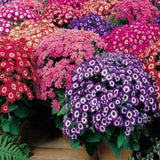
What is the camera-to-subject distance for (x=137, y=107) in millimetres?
2768

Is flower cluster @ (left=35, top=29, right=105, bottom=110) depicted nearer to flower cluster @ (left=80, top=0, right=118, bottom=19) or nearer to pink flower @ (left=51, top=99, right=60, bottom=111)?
pink flower @ (left=51, top=99, right=60, bottom=111)

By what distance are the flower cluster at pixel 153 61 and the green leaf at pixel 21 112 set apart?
1.16 m

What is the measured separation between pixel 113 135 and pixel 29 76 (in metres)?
0.97

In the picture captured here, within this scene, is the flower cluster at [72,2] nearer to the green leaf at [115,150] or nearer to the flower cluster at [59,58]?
the flower cluster at [59,58]

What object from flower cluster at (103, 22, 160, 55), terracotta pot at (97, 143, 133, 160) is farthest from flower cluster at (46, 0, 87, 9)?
terracotta pot at (97, 143, 133, 160)

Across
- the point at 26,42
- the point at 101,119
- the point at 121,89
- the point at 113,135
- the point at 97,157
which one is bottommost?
the point at 97,157

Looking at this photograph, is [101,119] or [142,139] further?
[142,139]

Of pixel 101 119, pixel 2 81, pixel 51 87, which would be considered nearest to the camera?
pixel 101 119

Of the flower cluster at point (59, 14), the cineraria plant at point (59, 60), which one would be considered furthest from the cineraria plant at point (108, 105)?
the flower cluster at point (59, 14)

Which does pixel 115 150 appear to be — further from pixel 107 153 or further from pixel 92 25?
pixel 92 25

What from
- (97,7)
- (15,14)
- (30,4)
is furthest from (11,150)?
(97,7)

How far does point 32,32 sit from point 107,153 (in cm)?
161

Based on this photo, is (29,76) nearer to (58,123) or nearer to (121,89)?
(58,123)

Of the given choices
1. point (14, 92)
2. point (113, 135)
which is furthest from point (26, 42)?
point (113, 135)
